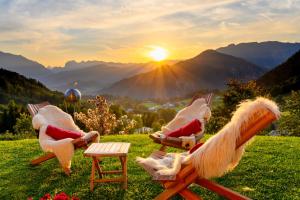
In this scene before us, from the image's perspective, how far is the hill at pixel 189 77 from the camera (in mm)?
109188

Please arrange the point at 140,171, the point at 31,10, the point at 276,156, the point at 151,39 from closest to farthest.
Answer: the point at 140,171, the point at 276,156, the point at 31,10, the point at 151,39

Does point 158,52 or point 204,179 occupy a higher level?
point 158,52

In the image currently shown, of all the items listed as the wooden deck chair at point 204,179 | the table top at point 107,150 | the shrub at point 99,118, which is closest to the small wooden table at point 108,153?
the table top at point 107,150

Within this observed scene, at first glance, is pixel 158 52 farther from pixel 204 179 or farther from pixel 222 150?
pixel 222 150

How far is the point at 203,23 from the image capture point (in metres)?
12.3

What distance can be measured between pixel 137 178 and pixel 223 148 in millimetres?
2199

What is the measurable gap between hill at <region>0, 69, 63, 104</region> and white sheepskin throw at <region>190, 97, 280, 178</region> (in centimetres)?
5319

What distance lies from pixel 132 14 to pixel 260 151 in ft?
19.9

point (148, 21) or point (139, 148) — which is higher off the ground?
point (148, 21)

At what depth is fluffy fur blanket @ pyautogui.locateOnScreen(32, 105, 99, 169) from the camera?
16.8ft

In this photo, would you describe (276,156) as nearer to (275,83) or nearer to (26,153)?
(26,153)

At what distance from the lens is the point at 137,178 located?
16.1ft

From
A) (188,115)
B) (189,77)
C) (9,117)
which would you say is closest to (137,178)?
(188,115)

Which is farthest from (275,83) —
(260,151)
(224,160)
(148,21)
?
(224,160)
